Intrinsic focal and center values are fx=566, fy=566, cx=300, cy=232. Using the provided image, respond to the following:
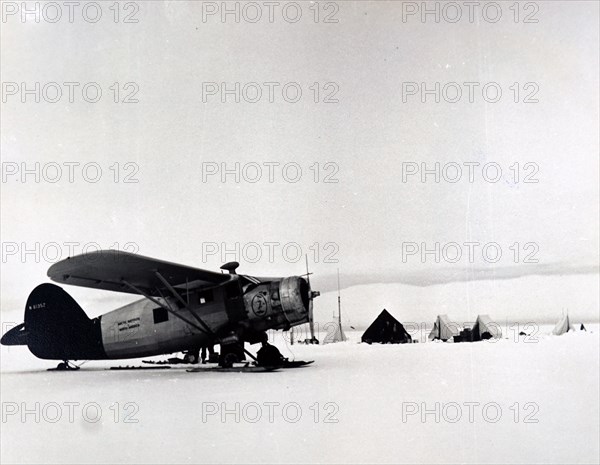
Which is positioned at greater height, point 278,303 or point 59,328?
point 278,303

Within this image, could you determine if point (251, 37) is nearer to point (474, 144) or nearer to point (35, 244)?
point (474, 144)

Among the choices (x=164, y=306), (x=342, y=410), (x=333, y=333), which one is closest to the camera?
(x=342, y=410)

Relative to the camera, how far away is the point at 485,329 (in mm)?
4758

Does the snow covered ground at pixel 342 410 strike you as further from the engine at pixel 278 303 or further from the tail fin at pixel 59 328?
the engine at pixel 278 303

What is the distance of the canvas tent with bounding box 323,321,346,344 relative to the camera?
4.88 metres

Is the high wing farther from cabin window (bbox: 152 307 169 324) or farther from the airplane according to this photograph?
cabin window (bbox: 152 307 169 324)

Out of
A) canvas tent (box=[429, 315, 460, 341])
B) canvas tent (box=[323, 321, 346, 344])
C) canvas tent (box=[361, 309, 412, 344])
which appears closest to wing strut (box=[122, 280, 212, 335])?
canvas tent (box=[323, 321, 346, 344])

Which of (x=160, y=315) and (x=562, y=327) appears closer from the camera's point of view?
(x=562, y=327)

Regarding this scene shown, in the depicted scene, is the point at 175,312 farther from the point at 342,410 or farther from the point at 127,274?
the point at 342,410

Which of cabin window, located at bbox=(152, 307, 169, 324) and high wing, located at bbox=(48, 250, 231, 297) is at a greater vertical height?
high wing, located at bbox=(48, 250, 231, 297)

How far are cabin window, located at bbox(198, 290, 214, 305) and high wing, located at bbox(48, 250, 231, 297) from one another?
10 centimetres

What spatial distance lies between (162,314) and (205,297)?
1.39ft

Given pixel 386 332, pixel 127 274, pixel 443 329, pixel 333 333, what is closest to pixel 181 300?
pixel 127 274

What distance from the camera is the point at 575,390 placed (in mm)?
4664
